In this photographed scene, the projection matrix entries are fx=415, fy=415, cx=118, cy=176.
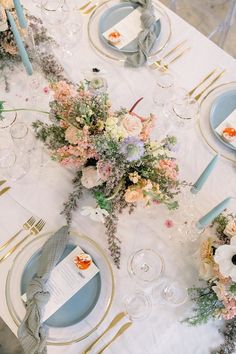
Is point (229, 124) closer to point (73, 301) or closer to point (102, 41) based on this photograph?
point (102, 41)

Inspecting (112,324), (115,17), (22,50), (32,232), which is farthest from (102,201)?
(115,17)

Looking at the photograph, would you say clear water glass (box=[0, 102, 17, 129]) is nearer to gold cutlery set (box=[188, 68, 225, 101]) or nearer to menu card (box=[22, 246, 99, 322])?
menu card (box=[22, 246, 99, 322])

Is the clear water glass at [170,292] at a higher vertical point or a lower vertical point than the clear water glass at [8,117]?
lower

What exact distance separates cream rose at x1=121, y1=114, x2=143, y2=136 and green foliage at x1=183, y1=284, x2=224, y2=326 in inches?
21.7

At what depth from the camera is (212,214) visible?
1.32m

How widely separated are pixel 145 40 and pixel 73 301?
1108 mm

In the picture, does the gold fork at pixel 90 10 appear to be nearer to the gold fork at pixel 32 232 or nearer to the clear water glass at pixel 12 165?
the clear water glass at pixel 12 165

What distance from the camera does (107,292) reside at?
1418 millimetres

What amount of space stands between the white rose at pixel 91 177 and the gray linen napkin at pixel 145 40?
2.01 ft

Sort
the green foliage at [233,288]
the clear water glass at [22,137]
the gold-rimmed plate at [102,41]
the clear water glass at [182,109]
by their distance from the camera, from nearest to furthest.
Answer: the green foliage at [233,288], the clear water glass at [22,137], the clear water glass at [182,109], the gold-rimmed plate at [102,41]

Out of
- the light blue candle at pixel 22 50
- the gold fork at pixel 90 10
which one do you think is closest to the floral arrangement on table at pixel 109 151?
the light blue candle at pixel 22 50

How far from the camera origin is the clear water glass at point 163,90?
1.72 metres

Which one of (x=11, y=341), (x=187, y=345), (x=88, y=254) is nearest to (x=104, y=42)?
(x=88, y=254)

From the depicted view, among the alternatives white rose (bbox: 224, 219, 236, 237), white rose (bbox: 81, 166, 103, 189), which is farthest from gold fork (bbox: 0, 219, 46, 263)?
white rose (bbox: 224, 219, 236, 237)
